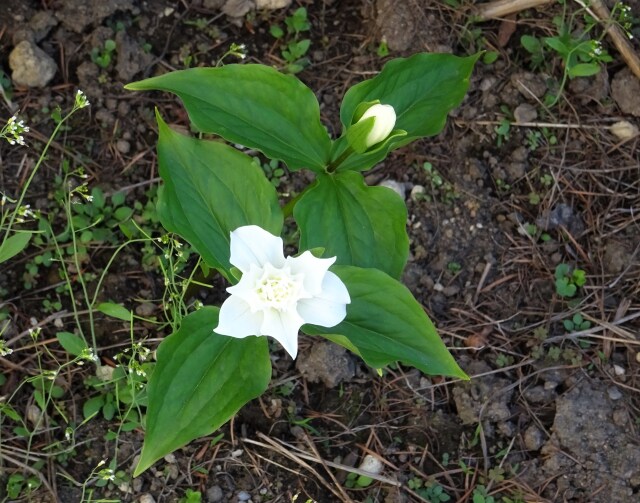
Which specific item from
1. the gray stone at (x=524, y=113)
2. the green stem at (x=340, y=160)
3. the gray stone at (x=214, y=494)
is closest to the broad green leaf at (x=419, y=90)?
the green stem at (x=340, y=160)

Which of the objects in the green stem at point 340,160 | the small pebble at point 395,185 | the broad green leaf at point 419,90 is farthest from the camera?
the small pebble at point 395,185

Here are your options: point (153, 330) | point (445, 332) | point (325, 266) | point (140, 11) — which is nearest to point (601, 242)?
point (445, 332)

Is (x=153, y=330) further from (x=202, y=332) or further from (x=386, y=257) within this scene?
(x=386, y=257)

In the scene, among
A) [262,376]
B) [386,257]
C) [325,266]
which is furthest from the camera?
[386,257]

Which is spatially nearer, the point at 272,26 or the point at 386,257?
the point at 386,257

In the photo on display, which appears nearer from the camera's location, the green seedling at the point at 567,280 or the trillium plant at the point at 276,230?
the trillium plant at the point at 276,230

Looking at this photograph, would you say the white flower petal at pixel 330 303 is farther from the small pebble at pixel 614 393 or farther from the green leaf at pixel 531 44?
the green leaf at pixel 531 44

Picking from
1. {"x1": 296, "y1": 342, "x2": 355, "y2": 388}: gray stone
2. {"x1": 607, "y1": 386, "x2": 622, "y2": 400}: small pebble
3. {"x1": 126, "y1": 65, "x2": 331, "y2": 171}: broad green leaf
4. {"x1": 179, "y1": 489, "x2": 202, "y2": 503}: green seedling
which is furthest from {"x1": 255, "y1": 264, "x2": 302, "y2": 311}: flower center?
{"x1": 607, "y1": 386, "x2": 622, "y2": 400}: small pebble
